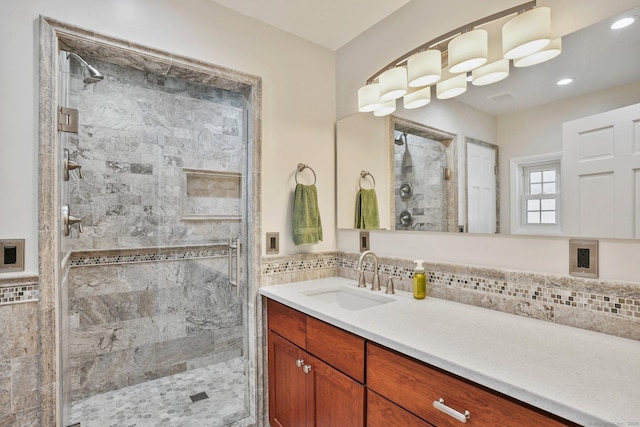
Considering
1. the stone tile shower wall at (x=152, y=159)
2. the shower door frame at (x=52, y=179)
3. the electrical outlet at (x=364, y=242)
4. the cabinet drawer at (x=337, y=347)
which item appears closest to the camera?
the cabinet drawer at (x=337, y=347)

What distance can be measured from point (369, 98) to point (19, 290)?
1944mm

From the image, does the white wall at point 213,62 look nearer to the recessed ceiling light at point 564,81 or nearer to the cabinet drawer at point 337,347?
the cabinet drawer at point 337,347

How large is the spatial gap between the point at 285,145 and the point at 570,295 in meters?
1.62

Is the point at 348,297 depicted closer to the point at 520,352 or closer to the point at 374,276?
the point at 374,276

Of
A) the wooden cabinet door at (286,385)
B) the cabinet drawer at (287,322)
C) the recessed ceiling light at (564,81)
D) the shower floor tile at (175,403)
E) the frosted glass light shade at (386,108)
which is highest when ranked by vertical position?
the frosted glass light shade at (386,108)

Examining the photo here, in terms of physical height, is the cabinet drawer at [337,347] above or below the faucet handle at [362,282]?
below

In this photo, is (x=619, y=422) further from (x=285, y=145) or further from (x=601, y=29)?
(x=285, y=145)

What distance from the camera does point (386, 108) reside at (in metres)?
1.91

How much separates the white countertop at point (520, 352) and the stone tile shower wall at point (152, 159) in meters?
1.36

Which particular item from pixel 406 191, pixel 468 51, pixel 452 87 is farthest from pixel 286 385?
pixel 468 51

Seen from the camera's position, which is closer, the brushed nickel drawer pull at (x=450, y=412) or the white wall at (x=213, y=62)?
the brushed nickel drawer pull at (x=450, y=412)

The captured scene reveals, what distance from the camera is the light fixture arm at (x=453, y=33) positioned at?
52.4 inches

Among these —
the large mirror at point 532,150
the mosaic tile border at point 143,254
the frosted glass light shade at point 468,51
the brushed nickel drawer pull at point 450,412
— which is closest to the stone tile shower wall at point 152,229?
the mosaic tile border at point 143,254

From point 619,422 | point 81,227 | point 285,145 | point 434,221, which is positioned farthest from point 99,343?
point 619,422
